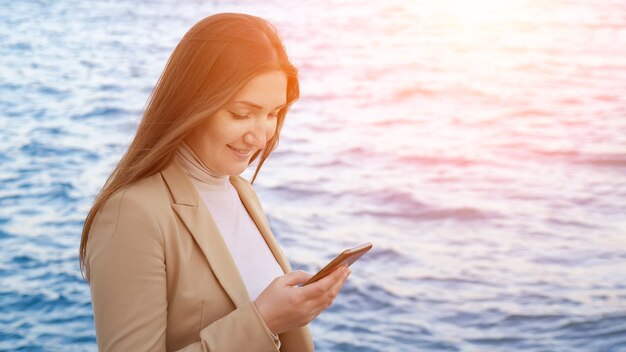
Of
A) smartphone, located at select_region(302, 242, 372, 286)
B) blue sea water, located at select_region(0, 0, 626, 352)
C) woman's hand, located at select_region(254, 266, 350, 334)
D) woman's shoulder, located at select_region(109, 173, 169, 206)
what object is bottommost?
blue sea water, located at select_region(0, 0, 626, 352)

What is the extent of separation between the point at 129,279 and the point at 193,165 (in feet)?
1.05

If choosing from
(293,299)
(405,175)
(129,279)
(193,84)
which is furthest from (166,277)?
(405,175)

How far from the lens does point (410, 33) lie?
17.8 meters

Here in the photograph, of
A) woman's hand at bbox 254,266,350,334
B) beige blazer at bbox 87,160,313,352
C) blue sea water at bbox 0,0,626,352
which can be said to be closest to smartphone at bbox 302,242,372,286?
woman's hand at bbox 254,266,350,334

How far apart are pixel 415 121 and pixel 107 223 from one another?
9.66 meters

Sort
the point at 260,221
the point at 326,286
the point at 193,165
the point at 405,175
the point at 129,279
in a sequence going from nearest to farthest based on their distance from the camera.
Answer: the point at 129,279, the point at 326,286, the point at 193,165, the point at 260,221, the point at 405,175

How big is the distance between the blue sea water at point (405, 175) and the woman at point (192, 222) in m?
0.64

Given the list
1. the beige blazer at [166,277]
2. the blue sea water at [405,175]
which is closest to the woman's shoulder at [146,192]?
the beige blazer at [166,277]

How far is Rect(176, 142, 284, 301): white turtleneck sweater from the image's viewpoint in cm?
193

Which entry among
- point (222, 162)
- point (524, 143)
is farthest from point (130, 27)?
point (222, 162)

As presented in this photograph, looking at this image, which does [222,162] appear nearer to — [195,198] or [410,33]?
[195,198]

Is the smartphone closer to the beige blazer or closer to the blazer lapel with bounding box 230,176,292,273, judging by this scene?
the beige blazer

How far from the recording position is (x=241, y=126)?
1832 mm

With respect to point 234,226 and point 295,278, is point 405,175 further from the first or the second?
point 295,278
